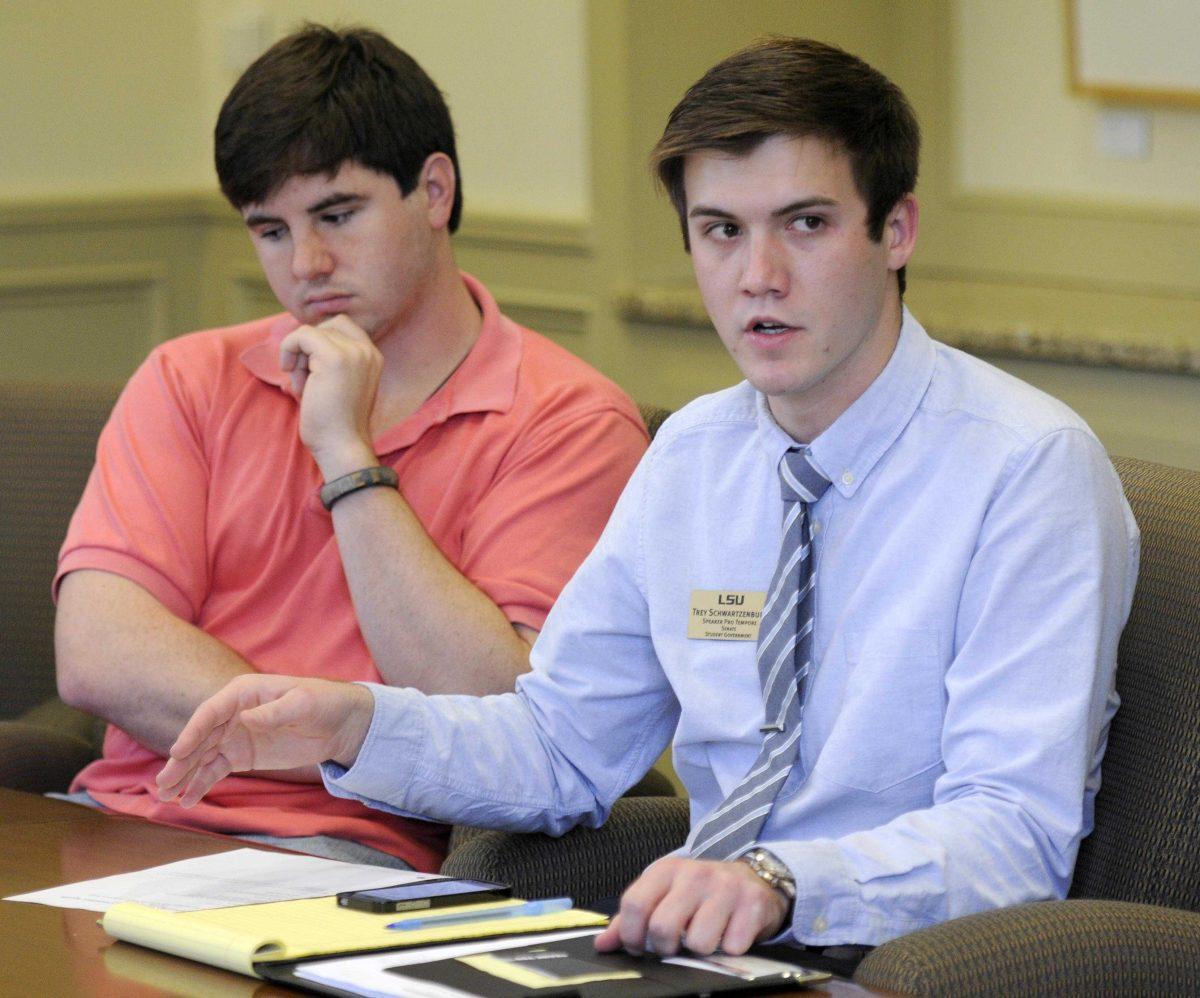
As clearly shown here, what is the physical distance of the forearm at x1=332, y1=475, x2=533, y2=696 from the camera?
205 centimetres

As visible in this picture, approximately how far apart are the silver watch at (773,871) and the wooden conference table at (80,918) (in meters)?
0.16

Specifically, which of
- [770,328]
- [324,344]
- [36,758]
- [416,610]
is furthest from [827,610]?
[36,758]

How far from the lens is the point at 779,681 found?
1649 millimetres

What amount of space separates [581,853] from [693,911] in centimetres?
52

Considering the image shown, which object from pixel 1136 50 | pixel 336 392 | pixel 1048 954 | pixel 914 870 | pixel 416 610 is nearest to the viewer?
pixel 1048 954

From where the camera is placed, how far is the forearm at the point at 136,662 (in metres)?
2.08

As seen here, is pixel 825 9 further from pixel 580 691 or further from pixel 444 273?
pixel 580 691

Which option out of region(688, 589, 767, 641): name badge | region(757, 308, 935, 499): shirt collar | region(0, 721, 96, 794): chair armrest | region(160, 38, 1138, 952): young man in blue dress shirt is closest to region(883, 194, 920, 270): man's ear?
region(160, 38, 1138, 952): young man in blue dress shirt

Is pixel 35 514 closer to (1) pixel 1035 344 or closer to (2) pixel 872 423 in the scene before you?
(2) pixel 872 423

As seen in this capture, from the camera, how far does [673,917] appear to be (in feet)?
4.20

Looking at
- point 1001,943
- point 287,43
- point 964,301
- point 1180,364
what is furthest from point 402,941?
point 964,301

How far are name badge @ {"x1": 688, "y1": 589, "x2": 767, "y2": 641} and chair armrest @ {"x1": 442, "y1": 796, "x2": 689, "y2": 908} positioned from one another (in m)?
0.25

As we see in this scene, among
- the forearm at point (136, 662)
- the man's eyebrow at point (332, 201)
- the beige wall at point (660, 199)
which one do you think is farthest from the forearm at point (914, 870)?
the beige wall at point (660, 199)

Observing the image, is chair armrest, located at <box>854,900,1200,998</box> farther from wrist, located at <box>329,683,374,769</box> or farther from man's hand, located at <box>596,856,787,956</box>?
wrist, located at <box>329,683,374,769</box>
